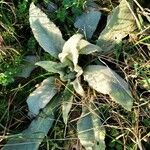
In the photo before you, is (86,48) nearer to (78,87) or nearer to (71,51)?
(71,51)

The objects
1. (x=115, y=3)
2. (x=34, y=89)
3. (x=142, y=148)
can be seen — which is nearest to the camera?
(x=142, y=148)

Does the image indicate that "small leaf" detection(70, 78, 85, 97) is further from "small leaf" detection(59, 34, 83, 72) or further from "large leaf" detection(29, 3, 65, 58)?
"large leaf" detection(29, 3, 65, 58)

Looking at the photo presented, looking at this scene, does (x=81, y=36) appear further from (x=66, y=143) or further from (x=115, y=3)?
(x=66, y=143)

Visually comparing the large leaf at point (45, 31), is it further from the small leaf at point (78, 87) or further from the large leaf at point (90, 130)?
the large leaf at point (90, 130)

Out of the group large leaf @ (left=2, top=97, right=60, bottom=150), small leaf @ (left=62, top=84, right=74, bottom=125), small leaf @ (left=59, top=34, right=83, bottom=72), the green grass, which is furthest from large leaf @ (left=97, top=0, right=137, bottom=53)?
large leaf @ (left=2, top=97, right=60, bottom=150)

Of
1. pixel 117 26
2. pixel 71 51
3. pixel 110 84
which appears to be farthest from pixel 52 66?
pixel 117 26

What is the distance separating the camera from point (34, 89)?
2.20m

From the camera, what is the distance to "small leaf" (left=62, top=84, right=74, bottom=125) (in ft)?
6.75

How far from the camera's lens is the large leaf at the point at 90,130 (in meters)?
2.01

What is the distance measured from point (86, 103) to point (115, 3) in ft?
1.96

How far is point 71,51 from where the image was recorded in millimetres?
2098

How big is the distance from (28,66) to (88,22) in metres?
0.39

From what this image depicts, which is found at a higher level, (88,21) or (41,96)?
(88,21)

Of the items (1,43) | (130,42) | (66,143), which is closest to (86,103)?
(66,143)
